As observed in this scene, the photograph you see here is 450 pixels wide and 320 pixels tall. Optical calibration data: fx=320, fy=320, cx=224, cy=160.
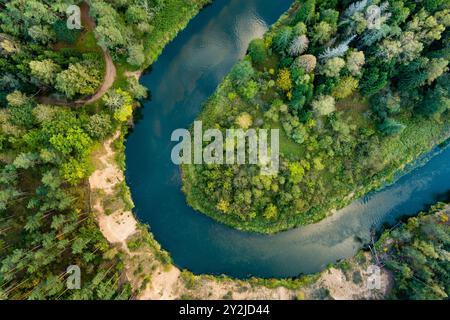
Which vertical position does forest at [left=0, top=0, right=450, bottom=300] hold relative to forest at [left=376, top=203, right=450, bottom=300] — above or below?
above

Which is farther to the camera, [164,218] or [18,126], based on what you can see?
[164,218]

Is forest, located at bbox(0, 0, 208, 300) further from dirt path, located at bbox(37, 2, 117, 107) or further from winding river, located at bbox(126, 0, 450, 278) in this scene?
winding river, located at bbox(126, 0, 450, 278)

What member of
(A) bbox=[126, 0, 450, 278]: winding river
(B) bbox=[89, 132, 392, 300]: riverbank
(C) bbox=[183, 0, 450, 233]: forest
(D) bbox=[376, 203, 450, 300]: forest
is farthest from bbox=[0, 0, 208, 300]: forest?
(D) bbox=[376, 203, 450, 300]: forest

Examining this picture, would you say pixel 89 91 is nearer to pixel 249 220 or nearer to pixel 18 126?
pixel 18 126

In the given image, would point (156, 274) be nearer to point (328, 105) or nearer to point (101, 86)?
point (101, 86)

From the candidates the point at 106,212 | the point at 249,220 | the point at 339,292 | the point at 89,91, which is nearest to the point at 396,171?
the point at 339,292

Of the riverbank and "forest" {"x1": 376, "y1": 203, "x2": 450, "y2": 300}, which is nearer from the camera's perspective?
"forest" {"x1": 376, "y1": 203, "x2": 450, "y2": 300}
